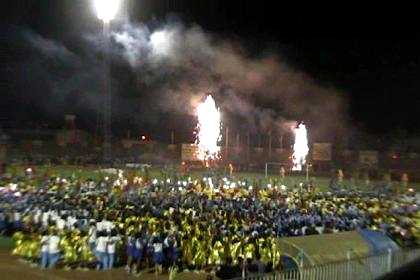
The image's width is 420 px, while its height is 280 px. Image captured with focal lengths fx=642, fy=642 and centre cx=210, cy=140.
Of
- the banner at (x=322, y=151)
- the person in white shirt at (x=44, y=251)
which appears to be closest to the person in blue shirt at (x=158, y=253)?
the person in white shirt at (x=44, y=251)

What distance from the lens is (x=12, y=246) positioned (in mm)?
22000

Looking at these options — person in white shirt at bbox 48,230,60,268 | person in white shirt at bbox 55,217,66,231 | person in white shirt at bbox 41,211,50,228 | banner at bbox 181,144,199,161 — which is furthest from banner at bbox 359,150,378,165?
person in white shirt at bbox 48,230,60,268

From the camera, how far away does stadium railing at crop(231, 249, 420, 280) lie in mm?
10658

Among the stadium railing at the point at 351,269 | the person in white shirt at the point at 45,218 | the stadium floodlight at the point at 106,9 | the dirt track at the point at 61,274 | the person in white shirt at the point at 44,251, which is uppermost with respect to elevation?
the stadium floodlight at the point at 106,9

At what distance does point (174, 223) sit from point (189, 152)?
28199 millimetres

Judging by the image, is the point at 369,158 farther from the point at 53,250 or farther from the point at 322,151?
the point at 53,250

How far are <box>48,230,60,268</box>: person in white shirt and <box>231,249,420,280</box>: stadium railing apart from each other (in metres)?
7.66

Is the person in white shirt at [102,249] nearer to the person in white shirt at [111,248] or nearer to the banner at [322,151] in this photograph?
the person in white shirt at [111,248]

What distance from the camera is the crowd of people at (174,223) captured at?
18.6 meters

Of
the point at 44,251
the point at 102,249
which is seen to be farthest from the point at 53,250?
the point at 102,249

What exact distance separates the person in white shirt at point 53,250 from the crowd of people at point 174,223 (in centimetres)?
3

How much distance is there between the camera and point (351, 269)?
40.8 feet

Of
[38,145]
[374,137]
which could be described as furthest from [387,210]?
[374,137]

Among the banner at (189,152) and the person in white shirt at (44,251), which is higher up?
Result: the banner at (189,152)
